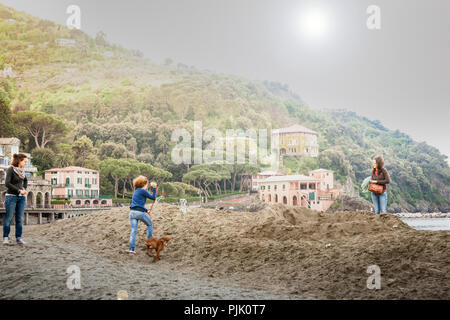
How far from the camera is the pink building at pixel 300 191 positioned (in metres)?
29.1

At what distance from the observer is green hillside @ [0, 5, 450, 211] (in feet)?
94.4

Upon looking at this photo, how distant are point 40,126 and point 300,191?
18107 millimetres

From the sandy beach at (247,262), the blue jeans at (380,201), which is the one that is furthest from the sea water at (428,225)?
the sandy beach at (247,262)

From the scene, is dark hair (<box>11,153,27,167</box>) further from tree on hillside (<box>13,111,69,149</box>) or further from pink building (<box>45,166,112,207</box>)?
tree on hillside (<box>13,111,69,149</box>)

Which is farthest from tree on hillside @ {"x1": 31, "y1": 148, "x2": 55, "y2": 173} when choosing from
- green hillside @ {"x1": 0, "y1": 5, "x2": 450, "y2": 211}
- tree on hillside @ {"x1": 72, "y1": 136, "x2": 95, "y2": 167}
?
tree on hillside @ {"x1": 72, "y1": 136, "x2": 95, "y2": 167}

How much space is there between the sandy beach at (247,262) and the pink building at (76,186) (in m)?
13.4

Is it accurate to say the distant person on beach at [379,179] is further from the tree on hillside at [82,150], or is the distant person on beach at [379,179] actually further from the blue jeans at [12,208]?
the tree on hillside at [82,150]

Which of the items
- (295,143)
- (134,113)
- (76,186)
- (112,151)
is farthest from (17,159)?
(295,143)

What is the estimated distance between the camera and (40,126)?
26.4 m

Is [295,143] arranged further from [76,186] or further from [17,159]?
[17,159]

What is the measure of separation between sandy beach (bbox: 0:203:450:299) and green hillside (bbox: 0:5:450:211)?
62.2 ft
